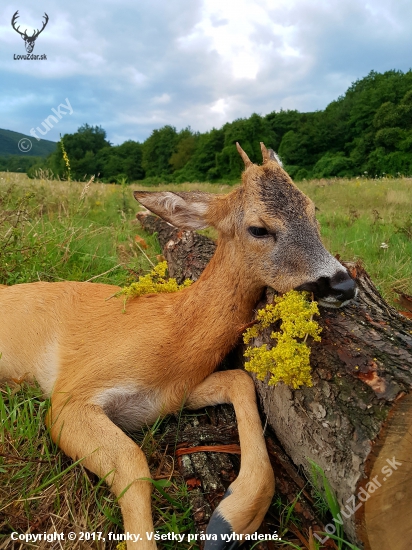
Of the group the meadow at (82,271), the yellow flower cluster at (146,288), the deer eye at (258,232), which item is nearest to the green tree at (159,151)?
the meadow at (82,271)

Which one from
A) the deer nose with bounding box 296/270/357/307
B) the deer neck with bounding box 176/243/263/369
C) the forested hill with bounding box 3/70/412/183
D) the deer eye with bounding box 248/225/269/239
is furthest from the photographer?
the forested hill with bounding box 3/70/412/183

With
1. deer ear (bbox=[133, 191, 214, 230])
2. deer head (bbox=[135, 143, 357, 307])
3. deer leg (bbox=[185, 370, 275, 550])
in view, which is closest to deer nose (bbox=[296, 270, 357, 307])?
deer head (bbox=[135, 143, 357, 307])

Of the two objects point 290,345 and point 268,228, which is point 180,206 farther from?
point 290,345

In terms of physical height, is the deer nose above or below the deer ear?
below

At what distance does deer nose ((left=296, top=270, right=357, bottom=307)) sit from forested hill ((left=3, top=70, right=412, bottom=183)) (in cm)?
2078

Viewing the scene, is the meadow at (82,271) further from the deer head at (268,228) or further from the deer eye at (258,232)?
the deer eye at (258,232)

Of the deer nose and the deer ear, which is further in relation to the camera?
the deer ear

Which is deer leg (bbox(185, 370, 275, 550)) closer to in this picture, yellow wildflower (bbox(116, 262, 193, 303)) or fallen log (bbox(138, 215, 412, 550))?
fallen log (bbox(138, 215, 412, 550))

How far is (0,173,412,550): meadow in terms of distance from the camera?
1.75 m

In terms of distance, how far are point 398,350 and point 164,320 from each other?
1365 millimetres

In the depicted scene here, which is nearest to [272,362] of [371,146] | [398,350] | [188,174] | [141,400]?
[398,350]

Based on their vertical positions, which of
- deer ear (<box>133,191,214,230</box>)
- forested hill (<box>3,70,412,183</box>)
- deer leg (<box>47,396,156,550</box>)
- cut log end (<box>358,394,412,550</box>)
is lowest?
deer leg (<box>47,396,156,550</box>)

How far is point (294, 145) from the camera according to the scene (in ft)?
109

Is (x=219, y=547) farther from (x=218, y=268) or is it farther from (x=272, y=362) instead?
(x=218, y=268)
